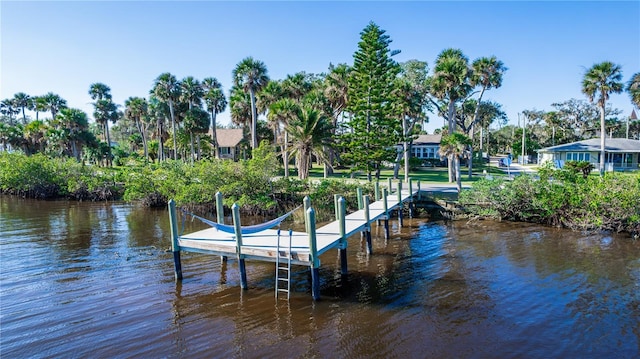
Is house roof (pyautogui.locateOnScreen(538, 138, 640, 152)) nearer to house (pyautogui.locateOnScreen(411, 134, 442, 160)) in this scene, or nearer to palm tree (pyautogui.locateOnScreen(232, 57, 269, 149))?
house (pyautogui.locateOnScreen(411, 134, 442, 160))

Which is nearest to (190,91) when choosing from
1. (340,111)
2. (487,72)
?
(340,111)

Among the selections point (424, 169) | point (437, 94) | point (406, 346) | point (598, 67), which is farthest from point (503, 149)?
point (406, 346)

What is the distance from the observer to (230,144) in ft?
172

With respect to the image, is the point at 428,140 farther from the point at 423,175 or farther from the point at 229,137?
the point at 229,137

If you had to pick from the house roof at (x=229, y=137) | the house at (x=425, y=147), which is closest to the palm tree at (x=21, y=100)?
the house roof at (x=229, y=137)

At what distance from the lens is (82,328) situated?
30.7ft

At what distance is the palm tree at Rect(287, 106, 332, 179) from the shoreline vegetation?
4.40m

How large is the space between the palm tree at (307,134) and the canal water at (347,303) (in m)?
13.4

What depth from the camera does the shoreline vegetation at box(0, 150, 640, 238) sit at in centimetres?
1770

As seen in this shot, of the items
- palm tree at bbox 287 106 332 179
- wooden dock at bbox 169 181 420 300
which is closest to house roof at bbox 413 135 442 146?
palm tree at bbox 287 106 332 179

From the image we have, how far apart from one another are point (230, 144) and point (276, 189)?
3032 cm

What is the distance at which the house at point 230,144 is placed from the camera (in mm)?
52344

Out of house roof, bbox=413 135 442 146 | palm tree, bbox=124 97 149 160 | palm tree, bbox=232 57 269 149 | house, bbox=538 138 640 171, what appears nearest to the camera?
palm tree, bbox=232 57 269 149

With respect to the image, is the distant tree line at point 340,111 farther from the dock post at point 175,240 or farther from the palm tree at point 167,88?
the dock post at point 175,240
